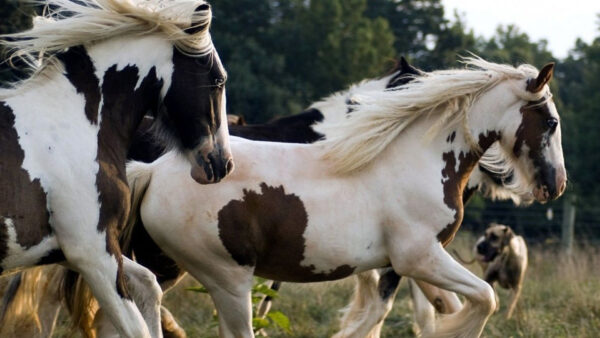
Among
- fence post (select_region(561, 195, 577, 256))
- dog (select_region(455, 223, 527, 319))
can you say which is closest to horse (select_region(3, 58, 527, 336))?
dog (select_region(455, 223, 527, 319))

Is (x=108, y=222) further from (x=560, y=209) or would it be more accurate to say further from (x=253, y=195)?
(x=560, y=209)

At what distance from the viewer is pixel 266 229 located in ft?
18.5

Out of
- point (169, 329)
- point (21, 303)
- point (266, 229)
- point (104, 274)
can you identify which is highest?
point (104, 274)

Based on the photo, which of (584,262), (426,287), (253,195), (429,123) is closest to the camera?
(253,195)

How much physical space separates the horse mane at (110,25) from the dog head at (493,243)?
29.7 ft

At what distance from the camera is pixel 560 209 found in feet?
Result: 82.4

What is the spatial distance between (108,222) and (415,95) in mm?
2401

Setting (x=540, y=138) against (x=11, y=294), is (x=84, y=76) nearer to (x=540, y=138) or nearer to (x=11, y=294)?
(x=11, y=294)

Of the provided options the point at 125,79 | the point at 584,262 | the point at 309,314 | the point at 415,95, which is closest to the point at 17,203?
the point at 125,79

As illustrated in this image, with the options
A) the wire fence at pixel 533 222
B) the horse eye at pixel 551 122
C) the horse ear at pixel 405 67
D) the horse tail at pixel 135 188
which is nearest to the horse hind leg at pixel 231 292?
the horse tail at pixel 135 188

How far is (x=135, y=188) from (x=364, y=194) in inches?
50.3

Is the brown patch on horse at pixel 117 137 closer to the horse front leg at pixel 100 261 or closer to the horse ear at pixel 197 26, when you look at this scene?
the horse front leg at pixel 100 261

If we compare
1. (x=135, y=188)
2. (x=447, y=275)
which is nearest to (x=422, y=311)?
(x=447, y=275)

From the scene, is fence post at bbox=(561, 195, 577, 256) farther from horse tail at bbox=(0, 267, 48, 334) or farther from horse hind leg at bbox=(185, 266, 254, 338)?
horse tail at bbox=(0, 267, 48, 334)
